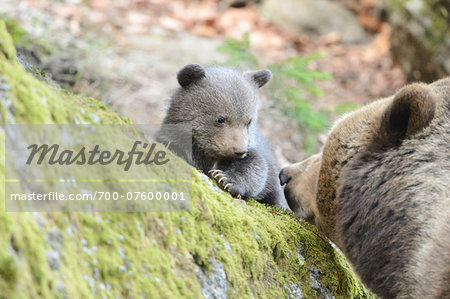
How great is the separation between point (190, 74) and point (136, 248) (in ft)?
8.27

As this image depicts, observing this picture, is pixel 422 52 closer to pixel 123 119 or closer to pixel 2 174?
pixel 123 119

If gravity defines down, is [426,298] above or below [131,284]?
below

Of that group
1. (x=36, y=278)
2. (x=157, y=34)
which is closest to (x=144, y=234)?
(x=36, y=278)

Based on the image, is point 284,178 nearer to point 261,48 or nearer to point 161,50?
point 161,50

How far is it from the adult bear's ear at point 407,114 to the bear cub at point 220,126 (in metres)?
1.17

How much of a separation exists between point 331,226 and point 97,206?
2084mm

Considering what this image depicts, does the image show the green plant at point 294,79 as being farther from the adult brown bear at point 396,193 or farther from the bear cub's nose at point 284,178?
the adult brown bear at point 396,193

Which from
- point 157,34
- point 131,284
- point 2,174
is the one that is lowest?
point 157,34

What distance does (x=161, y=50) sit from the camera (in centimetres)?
1125

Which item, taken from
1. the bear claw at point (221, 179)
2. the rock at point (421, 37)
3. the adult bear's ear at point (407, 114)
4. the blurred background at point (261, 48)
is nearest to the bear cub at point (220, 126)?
the bear claw at point (221, 179)

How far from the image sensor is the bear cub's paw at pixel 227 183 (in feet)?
12.5

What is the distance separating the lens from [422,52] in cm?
1136

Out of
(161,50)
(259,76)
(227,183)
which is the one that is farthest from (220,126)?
(161,50)

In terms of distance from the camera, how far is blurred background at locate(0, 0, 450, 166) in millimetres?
7652
